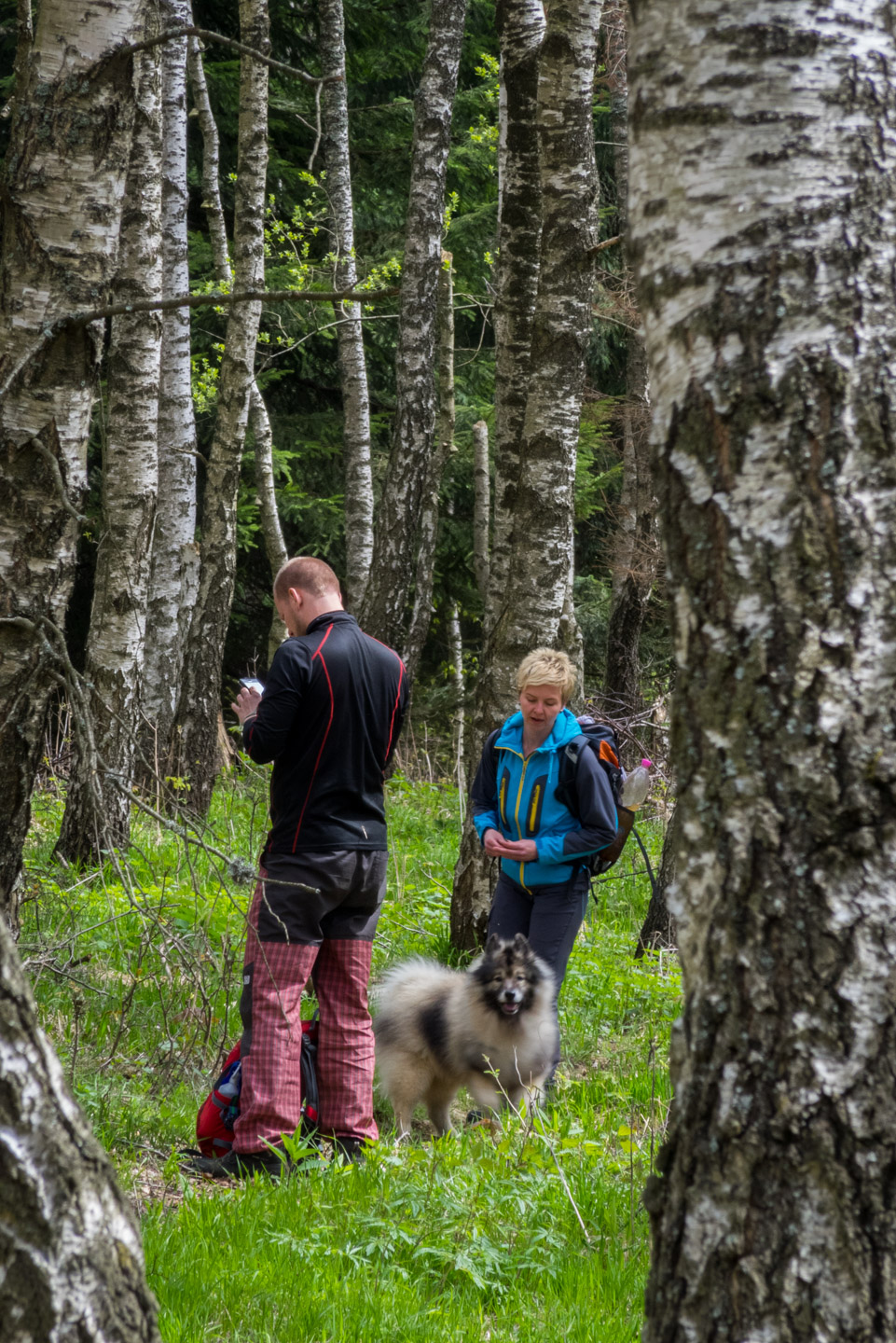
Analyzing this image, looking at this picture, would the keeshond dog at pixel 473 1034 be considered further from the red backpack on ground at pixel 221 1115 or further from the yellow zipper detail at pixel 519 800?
the red backpack on ground at pixel 221 1115

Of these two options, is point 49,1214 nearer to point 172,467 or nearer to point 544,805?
point 544,805

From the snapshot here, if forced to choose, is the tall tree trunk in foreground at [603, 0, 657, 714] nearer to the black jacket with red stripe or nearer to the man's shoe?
the black jacket with red stripe

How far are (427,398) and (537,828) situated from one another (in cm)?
660

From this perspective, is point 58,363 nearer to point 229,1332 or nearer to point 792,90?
point 792,90

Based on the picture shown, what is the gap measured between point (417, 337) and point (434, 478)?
2144 mm

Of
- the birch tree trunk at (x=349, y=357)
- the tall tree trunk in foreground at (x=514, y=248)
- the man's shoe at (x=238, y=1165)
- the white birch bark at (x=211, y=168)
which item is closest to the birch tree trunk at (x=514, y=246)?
the tall tree trunk in foreground at (x=514, y=248)

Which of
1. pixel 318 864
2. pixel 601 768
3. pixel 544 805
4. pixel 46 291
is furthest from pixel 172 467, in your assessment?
pixel 46 291

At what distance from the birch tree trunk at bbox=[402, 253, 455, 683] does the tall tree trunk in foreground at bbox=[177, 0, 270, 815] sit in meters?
2.94

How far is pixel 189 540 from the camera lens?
10117 millimetres

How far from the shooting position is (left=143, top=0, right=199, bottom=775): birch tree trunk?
969 centimetres

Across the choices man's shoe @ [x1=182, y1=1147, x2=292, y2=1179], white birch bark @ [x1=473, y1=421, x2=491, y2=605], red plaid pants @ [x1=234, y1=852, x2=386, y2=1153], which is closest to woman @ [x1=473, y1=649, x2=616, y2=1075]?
red plaid pants @ [x1=234, y1=852, x2=386, y2=1153]

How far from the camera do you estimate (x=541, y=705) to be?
5145mm

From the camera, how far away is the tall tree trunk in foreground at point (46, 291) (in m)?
3.40

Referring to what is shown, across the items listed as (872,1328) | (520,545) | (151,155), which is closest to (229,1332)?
(872,1328)
